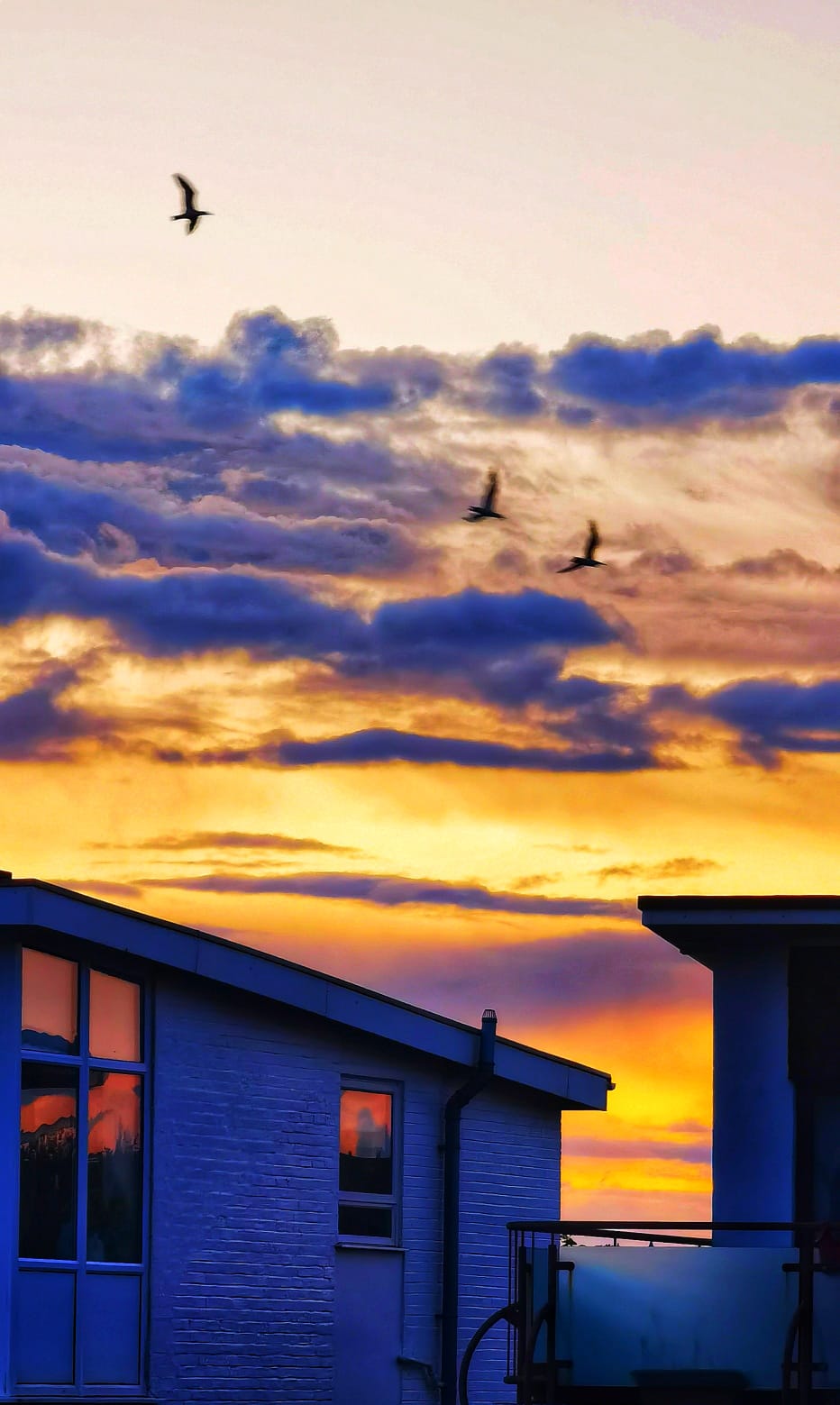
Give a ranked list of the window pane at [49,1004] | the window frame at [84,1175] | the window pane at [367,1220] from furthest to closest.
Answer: the window pane at [367,1220], the window pane at [49,1004], the window frame at [84,1175]

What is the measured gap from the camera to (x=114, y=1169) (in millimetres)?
20812

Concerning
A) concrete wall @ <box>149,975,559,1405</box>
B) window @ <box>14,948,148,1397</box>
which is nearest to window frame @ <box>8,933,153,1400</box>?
window @ <box>14,948,148,1397</box>

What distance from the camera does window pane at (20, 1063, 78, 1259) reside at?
19.8 m

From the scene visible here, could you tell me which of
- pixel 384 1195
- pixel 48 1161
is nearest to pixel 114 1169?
pixel 48 1161

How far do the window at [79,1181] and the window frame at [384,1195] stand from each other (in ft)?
10.1

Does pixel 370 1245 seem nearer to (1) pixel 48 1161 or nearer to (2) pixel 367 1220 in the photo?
(2) pixel 367 1220

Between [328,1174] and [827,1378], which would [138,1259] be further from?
[827,1378]

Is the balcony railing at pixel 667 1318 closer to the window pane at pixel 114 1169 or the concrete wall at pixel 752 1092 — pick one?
the concrete wall at pixel 752 1092

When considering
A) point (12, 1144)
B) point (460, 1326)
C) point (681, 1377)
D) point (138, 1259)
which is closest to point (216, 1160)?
point (138, 1259)

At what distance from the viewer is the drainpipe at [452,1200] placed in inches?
965

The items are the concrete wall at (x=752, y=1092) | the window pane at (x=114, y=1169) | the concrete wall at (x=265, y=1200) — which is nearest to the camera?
the concrete wall at (x=752, y=1092)

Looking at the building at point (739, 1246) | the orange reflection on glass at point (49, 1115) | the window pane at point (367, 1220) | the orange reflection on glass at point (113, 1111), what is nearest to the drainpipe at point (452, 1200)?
the window pane at point (367, 1220)

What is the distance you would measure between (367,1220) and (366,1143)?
0.76 metres

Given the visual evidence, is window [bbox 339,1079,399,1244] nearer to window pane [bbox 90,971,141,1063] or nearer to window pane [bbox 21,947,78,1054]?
window pane [bbox 90,971,141,1063]
